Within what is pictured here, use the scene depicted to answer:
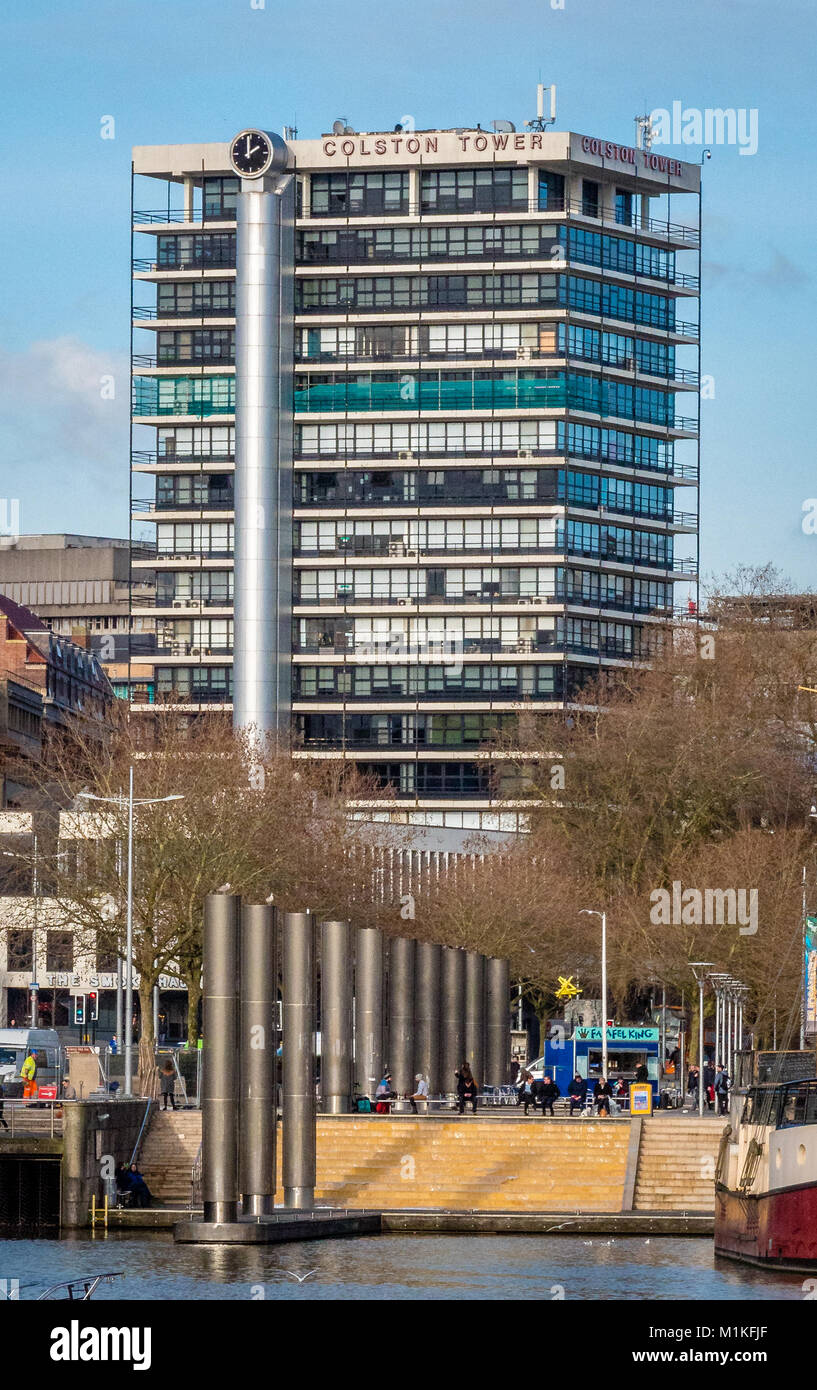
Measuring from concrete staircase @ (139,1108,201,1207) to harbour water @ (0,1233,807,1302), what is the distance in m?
8.47

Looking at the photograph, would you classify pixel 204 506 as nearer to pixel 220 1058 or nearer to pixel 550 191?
pixel 550 191

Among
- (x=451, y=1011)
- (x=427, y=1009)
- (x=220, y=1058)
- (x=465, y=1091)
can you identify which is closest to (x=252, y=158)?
(x=451, y=1011)

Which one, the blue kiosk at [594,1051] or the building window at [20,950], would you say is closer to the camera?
the blue kiosk at [594,1051]

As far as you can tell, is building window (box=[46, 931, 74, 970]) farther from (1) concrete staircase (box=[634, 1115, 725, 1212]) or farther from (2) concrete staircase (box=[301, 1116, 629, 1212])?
(1) concrete staircase (box=[634, 1115, 725, 1212])

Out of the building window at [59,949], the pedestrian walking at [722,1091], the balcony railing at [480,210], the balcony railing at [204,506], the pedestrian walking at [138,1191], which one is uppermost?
the balcony railing at [480,210]

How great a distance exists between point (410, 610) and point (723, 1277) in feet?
354

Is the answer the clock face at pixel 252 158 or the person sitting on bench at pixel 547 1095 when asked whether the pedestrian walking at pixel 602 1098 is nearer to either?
the person sitting on bench at pixel 547 1095

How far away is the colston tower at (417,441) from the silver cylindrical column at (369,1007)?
70149 millimetres

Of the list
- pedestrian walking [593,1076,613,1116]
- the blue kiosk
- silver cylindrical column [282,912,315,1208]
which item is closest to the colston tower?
the blue kiosk

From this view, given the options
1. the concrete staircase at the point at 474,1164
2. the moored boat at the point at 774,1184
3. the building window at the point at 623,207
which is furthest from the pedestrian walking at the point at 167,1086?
the building window at the point at 623,207

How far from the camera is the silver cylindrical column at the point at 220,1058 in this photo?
5103 centimetres

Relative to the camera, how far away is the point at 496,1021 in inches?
3543

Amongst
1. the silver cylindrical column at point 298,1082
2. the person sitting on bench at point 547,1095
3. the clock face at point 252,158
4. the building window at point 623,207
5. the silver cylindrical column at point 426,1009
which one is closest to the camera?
the silver cylindrical column at point 298,1082

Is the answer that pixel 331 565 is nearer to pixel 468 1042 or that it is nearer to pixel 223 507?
pixel 223 507
